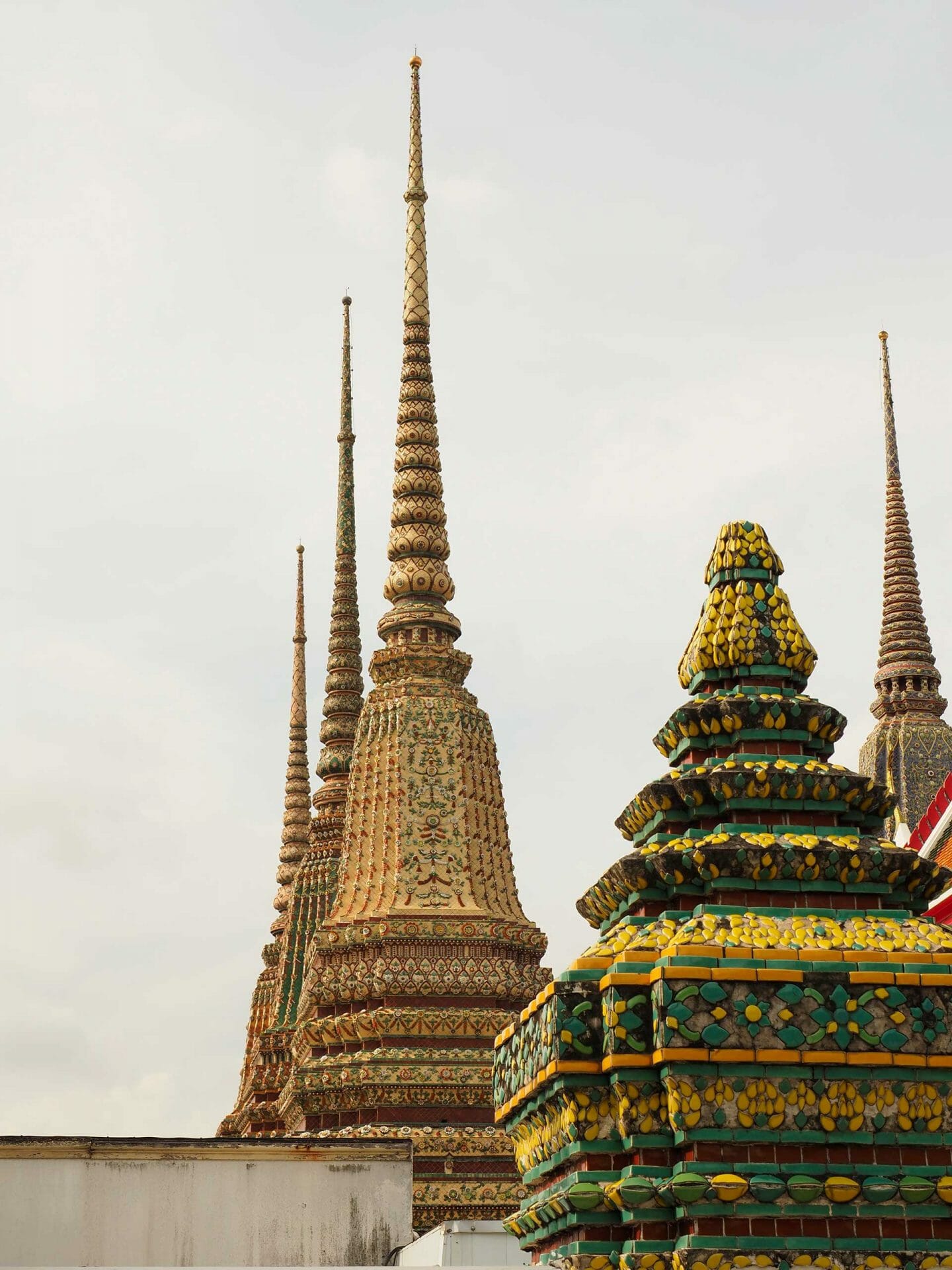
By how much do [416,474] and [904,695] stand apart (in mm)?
18632

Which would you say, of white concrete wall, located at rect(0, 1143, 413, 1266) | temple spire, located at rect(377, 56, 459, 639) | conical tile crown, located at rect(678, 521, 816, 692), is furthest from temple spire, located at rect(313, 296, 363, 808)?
conical tile crown, located at rect(678, 521, 816, 692)

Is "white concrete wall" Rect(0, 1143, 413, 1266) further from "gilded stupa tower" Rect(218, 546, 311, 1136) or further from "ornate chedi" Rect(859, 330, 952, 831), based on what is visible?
"ornate chedi" Rect(859, 330, 952, 831)

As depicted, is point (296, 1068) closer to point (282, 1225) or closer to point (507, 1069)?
point (282, 1225)

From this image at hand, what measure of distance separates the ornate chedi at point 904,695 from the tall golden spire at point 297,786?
15.3 metres

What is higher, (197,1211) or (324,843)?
(324,843)

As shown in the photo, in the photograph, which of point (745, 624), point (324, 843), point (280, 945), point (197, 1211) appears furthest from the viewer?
point (280, 945)

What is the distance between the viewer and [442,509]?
3603cm

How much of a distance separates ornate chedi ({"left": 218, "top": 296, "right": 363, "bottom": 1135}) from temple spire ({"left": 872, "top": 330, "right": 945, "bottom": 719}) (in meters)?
13.9

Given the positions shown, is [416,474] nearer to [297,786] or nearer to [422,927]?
[422,927]

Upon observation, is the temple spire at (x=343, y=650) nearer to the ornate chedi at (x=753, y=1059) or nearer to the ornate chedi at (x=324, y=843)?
the ornate chedi at (x=324, y=843)

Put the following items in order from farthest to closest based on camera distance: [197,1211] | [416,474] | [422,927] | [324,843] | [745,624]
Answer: [324,843] → [416,474] → [422,927] → [197,1211] → [745,624]

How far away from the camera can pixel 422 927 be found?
31.7m

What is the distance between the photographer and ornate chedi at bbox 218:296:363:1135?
4272 cm

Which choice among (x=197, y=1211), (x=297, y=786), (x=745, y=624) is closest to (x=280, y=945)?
(x=297, y=786)
